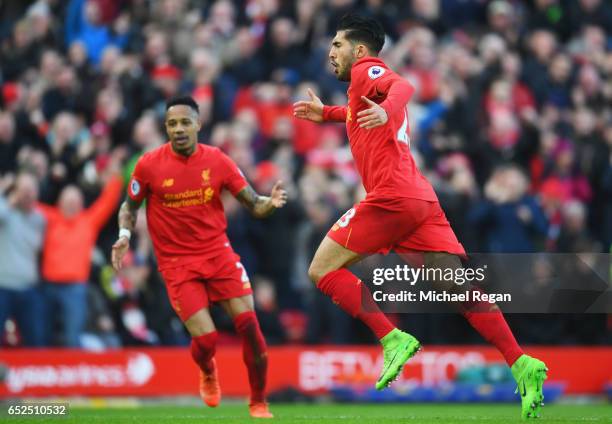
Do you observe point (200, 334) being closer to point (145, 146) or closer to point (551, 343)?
point (145, 146)

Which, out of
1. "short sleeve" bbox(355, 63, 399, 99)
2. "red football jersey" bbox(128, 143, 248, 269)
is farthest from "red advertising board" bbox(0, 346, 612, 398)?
"short sleeve" bbox(355, 63, 399, 99)

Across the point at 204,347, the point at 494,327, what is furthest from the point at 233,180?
the point at 494,327

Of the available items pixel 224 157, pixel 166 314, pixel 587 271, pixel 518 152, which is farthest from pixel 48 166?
pixel 587 271

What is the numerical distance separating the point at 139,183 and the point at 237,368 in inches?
206

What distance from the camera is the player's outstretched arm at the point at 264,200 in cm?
1033

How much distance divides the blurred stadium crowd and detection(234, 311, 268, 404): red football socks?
15.8 feet

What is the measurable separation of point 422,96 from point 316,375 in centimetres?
462

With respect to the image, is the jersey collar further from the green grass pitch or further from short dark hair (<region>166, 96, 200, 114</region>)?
the green grass pitch

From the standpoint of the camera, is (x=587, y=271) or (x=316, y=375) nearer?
(x=587, y=271)

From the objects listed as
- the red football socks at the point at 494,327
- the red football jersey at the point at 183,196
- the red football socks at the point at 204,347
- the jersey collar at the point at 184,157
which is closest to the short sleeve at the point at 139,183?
the red football jersey at the point at 183,196

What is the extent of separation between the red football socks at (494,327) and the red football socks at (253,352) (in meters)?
2.42

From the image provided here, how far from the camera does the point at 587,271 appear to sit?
10.3 meters

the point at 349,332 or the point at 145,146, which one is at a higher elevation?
the point at 145,146

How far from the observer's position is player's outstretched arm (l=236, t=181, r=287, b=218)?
10328 millimetres
